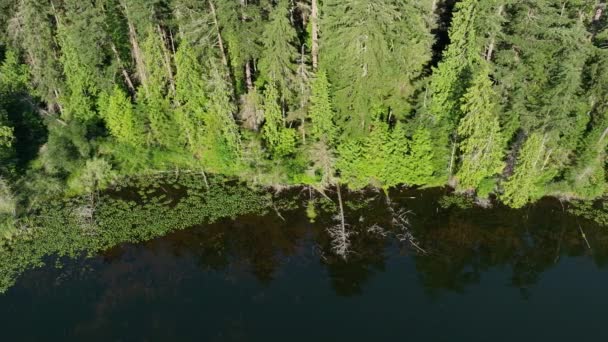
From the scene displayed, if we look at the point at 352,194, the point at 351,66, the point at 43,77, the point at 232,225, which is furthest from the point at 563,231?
the point at 43,77

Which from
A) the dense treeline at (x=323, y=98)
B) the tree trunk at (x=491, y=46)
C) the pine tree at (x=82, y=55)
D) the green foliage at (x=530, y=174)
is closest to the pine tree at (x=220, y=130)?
the dense treeline at (x=323, y=98)

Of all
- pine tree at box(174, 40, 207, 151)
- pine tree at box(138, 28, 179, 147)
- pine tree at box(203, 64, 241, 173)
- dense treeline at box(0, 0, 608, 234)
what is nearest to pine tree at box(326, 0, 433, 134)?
dense treeline at box(0, 0, 608, 234)

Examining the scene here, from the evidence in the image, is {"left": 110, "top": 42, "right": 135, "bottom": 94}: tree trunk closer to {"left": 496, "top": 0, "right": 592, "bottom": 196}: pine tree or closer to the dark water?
the dark water

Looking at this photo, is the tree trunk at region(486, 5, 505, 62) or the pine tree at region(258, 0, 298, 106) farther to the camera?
the tree trunk at region(486, 5, 505, 62)

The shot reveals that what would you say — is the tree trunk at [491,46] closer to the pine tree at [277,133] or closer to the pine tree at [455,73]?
the pine tree at [455,73]

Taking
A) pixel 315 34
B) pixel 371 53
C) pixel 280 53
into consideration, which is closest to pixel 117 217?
pixel 280 53

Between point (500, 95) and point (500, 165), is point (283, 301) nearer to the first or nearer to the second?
point (500, 165)

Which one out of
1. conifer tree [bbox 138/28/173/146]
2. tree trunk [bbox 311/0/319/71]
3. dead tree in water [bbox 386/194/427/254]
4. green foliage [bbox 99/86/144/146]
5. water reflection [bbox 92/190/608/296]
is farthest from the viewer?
green foliage [bbox 99/86/144/146]
